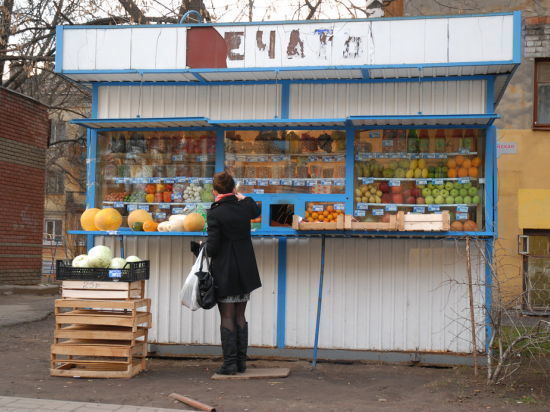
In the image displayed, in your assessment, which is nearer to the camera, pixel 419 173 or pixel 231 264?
pixel 231 264

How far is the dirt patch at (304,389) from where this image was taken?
618 centimetres

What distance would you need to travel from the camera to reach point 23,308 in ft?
45.0

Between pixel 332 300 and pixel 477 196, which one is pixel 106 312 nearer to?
pixel 332 300

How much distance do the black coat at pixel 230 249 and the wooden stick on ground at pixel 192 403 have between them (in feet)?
3.87

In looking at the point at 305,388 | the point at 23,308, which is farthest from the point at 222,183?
the point at 23,308

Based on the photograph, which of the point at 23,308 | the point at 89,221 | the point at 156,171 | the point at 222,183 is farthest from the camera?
the point at 23,308

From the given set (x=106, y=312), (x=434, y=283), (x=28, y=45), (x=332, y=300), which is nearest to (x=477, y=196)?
(x=434, y=283)

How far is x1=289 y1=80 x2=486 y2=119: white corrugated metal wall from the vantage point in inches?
323

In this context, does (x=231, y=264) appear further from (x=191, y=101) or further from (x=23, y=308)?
(x=23, y=308)

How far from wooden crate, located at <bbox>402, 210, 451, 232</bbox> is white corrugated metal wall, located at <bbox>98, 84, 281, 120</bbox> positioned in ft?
7.03

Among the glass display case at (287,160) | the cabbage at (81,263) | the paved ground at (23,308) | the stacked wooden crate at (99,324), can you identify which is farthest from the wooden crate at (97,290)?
the paved ground at (23,308)

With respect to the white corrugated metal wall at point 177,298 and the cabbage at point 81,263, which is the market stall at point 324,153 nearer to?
the white corrugated metal wall at point 177,298

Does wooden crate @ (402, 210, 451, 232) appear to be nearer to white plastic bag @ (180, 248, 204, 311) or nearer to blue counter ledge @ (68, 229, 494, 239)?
blue counter ledge @ (68, 229, 494, 239)

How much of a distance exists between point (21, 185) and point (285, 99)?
1075 centimetres
